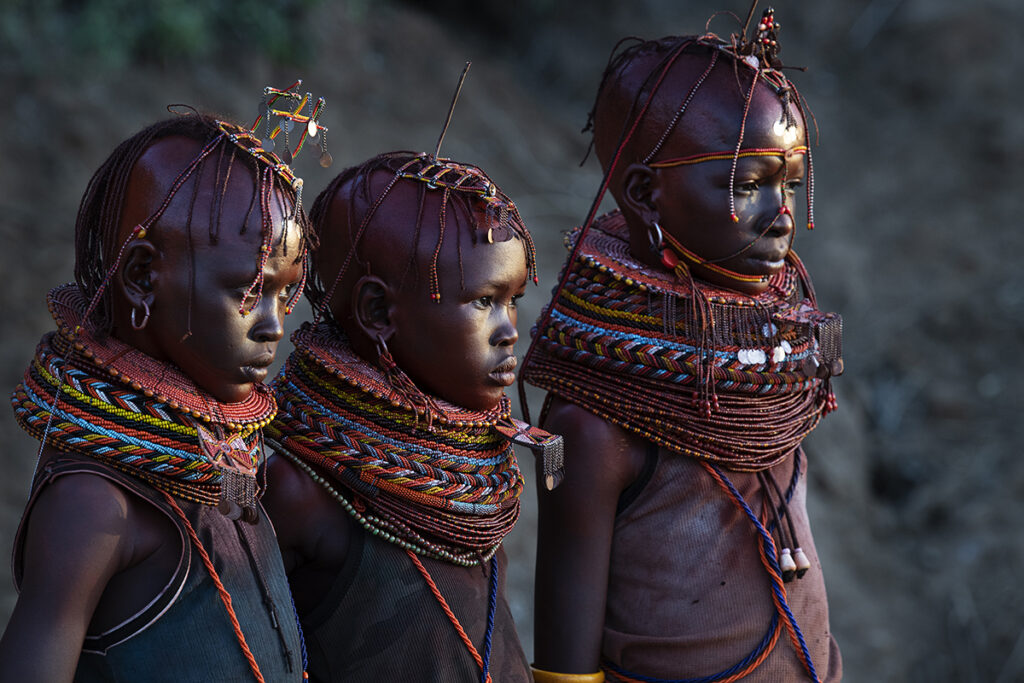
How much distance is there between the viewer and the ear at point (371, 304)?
7.03ft

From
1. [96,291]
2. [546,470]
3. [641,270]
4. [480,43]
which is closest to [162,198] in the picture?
[96,291]

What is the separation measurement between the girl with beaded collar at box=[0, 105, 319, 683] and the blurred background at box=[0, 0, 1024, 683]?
294cm

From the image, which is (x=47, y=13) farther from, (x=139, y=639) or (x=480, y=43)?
(x=139, y=639)

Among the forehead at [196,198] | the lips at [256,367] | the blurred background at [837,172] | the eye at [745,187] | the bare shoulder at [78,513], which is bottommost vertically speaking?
the blurred background at [837,172]

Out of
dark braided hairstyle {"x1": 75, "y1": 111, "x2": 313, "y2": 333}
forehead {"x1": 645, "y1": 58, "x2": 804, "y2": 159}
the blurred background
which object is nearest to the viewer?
dark braided hairstyle {"x1": 75, "y1": 111, "x2": 313, "y2": 333}

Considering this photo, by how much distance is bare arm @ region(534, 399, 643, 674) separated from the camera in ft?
8.14

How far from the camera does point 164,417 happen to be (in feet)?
5.87

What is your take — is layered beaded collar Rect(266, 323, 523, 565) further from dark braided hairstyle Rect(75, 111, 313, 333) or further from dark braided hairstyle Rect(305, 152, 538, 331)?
dark braided hairstyle Rect(75, 111, 313, 333)

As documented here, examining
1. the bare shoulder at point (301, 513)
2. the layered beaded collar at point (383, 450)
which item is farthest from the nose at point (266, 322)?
the bare shoulder at point (301, 513)

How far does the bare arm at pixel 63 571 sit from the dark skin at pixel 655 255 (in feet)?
3.53

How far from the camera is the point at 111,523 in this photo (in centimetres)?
170

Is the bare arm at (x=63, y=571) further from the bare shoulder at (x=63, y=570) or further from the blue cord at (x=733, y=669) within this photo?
the blue cord at (x=733, y=669)

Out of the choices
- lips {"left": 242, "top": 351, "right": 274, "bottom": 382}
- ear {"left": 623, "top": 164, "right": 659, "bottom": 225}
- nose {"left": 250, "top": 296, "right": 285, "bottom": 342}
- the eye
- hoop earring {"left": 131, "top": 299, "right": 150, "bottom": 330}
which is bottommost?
lips {"left": 242, "top": 351, "right": 274, "bottom": 382}

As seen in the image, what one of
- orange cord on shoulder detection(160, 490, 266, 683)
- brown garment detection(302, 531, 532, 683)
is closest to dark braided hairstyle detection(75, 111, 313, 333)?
orange cord on shoulder detection(160, 490, 266, 683)
